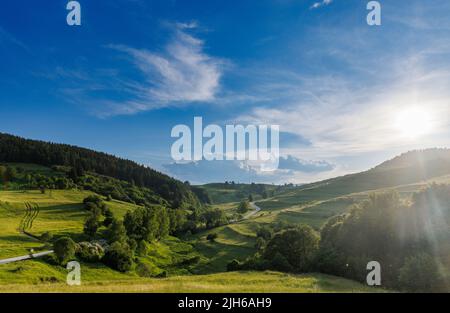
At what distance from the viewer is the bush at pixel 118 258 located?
286 feet

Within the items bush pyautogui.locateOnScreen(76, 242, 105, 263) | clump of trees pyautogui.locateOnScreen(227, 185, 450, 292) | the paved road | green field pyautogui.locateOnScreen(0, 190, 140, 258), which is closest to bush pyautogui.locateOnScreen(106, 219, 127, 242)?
bush pyautogui.locateOnScreen(76, 242, 105, 263)

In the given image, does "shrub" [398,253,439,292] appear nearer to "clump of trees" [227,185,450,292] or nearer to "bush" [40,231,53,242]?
"clump of trees" [227,185,450,292]

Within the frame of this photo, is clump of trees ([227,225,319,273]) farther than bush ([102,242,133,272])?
No

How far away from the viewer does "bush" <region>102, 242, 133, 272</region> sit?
87.2m

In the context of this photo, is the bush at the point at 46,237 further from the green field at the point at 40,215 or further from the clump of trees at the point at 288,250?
the clump of trees at the point at 288,250

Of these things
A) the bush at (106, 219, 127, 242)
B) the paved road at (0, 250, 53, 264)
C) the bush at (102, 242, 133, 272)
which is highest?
the bush at (106, 219, 127, 242)

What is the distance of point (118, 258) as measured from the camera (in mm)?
89125

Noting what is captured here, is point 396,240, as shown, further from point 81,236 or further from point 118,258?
point 81,236

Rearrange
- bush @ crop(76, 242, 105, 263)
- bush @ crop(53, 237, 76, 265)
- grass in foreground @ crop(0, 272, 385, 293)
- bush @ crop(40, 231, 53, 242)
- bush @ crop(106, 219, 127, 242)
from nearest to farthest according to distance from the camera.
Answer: grass in foreground @ crop(0, 272, 385, 293), bush @ crop(53, 237, 76, 265), bush @ crop(76, 242, 105, 263), bush @ crop(40, 231, 53, 242), bush @ crop(106, 219, 127, 242)

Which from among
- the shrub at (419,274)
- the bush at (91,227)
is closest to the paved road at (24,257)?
the bush at (91,227)
